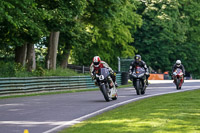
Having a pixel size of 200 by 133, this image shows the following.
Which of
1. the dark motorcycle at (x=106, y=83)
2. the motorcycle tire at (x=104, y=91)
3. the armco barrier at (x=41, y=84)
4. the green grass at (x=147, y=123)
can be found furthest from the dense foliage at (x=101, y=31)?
the green grass at (x=147, y=123)

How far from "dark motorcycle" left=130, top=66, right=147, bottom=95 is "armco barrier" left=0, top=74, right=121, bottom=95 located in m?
6.22

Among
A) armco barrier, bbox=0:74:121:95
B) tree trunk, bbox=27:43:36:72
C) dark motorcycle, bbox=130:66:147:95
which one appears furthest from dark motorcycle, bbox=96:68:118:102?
tree trunk, bbox=27:43:36:72

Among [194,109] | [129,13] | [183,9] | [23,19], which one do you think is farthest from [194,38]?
[194,109]

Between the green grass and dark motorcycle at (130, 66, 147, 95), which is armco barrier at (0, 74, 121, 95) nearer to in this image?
dark motorcycle at (130, 66, 147, 95)

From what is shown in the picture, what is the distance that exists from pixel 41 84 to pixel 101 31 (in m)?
22.3

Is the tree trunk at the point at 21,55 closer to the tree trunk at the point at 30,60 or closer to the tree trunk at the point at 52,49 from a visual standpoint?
the tree trunk at the point at 30,60

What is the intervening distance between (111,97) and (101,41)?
3358cm

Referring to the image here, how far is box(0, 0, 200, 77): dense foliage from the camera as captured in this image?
94.7 ft

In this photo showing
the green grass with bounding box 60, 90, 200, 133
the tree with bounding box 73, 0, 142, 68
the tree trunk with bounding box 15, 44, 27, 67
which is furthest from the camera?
the tree with bounding box 73, 0, 142, 68

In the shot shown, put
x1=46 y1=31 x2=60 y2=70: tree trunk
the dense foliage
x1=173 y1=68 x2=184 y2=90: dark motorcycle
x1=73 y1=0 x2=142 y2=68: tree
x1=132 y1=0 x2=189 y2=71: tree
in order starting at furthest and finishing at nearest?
x1=132 y1=0 x2=189 y2=71: tree
x1=73 y1=0 x2=142 y2=68: tree
x1=46 y1=31 x2=60 y2=70: tree trunk
the dense foliage
x1=173 y1=68 x2=184 y2=90: dark motorcycle

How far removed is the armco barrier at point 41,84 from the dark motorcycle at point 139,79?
622cm

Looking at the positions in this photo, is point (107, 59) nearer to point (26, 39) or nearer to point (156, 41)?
point (156, 41)

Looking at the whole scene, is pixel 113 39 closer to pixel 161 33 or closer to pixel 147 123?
pixel 161 33

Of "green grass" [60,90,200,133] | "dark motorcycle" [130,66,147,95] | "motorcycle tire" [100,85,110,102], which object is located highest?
"dark motorcycle" [130,66,147,95]
